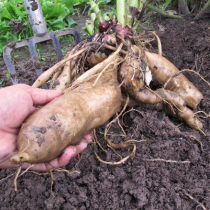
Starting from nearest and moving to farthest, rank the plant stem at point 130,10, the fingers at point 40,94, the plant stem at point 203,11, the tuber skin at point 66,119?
the tuber skin at point 66,119 < the fingers at point 40,94 < the plant stem at point 130,10 < the plant stem at point 203,11

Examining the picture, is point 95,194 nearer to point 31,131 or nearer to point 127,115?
point 31,131

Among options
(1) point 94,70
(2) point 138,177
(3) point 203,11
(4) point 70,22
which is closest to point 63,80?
(1) point 94,70

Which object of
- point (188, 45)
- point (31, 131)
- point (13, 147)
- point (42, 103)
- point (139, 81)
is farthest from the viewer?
point (188, 45)

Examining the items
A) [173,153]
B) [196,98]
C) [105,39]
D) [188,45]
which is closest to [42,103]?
[105,39]

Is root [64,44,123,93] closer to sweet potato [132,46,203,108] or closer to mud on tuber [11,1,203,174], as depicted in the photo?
mud on tuber [11,1,203,174]

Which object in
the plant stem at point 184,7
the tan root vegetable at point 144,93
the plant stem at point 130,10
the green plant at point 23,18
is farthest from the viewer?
the green plant at point 23,18

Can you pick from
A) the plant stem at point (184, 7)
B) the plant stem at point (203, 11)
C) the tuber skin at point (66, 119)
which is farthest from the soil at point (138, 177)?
the plant stem at point (184, 7)

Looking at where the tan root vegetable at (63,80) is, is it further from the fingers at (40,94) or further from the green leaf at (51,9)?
the green leaf at (51,9)
